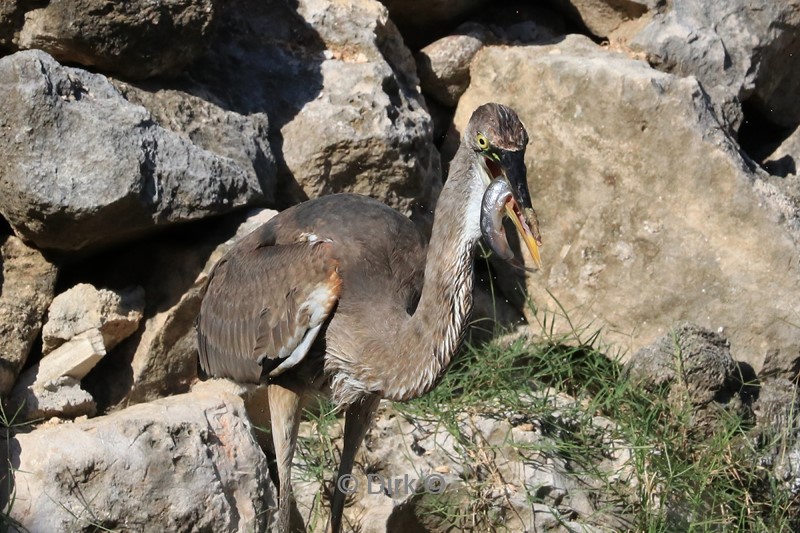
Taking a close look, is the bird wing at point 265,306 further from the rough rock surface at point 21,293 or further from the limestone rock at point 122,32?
the limestone rock at point 122,32

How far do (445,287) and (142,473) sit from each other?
1382 mm

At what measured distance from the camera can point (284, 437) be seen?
15.1 feet

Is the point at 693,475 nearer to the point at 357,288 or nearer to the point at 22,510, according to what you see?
the point at 357,288

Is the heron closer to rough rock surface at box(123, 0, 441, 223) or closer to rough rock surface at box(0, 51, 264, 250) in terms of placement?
rough rock surface at box(0, 51, 264, 250)

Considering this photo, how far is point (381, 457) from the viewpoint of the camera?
5.10 metres

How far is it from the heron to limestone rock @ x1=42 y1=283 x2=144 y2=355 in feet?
1.18

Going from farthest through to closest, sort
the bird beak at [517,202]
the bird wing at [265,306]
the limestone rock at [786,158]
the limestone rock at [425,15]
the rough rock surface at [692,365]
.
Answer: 1. the limestone rock at [786,158]
2. the limestone rock at [425,15]
3. the rough rock surface at [692,365]
4. the bird wing at [265,306]
5. the bird beak at [517,202]

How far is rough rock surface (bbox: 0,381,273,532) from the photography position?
162 inches

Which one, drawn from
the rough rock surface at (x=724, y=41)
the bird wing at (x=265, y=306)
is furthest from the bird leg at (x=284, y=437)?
the rough rock surface at (x=724, y=41)

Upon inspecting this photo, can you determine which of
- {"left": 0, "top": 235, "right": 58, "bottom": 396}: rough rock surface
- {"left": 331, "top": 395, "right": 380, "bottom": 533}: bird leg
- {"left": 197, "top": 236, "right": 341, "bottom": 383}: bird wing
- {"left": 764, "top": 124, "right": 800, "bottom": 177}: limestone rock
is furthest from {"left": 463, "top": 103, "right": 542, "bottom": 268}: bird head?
{"left": 764, "top": 124, "right": 800, "bottom": 177}: limestone rock

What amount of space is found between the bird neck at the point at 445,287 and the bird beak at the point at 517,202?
0.14 metres

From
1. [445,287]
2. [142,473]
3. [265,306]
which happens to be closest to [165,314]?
[265,306]

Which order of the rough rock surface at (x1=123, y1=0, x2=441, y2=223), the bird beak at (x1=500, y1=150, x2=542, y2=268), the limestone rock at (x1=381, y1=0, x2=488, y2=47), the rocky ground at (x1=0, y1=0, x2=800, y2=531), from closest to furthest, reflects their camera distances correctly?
the bird beak at (x1=500, y1=150, x2=542, y2=268)
the rocky ground at (x1=0, y1=0, x2=800, y2=531)
the rough rock surface at (x1=123, y1=0, x2=441, y2=223)
the limestone rock at (x1=381, y1=0, x2=488, y2=47)

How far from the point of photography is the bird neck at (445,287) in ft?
12.3
